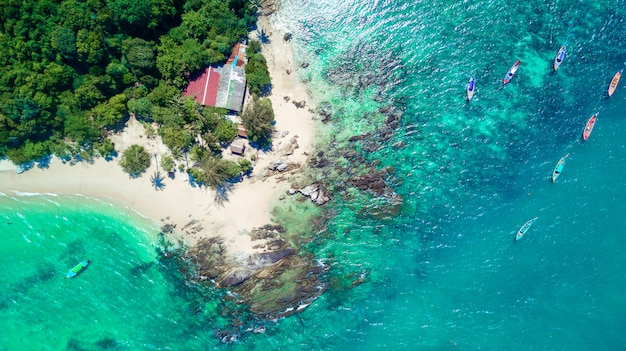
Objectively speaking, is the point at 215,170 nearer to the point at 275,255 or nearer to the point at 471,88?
the point at 275,255

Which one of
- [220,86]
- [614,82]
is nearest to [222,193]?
[220,86]

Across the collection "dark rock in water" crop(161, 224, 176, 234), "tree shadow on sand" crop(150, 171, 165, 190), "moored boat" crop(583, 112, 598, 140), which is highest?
"moored boat" crop(583, 112, 598, 140)

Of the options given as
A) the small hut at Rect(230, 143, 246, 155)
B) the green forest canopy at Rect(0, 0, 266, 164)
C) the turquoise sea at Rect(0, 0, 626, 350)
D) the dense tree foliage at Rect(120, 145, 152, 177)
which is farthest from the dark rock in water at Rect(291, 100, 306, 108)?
the dense tree foliage at Rect(120, 145, 152, 177)

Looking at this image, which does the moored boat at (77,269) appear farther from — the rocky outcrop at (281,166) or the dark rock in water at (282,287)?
the rocky outcrop at (281,166)

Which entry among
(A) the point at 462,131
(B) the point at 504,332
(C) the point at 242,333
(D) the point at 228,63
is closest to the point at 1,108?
(D) the point at 228,63

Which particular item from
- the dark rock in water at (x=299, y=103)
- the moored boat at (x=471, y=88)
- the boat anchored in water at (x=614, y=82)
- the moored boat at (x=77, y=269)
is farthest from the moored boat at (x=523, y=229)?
the moored boat at (x=77, y=269)

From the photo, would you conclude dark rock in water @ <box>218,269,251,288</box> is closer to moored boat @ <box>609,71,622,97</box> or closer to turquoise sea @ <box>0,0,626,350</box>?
turquoise sea @ <box>0,0,626,350</box>

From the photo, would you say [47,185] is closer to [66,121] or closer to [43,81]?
[66,121]
